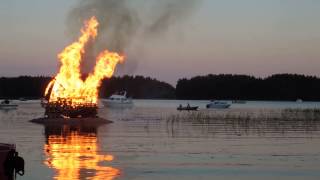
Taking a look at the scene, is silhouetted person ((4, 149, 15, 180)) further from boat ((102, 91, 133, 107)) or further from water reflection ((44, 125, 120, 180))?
boat ((102, 91, 133, 107))

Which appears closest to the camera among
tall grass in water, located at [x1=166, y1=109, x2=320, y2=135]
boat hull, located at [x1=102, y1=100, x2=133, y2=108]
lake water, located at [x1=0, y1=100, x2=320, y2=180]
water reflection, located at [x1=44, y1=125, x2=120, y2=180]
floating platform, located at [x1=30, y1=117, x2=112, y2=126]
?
water reflection, located at [x1=44, y1=125, x2=120, y2=180]

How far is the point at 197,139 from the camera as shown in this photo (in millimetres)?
50906

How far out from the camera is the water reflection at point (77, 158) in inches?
1059

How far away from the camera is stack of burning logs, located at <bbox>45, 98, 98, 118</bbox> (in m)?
68.6

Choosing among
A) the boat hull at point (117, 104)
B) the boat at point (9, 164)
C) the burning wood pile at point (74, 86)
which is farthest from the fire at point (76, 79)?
the boat hull at point (117, 104)

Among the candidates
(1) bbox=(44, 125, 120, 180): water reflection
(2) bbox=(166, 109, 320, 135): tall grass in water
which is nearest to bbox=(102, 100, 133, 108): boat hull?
(2) bbox=(166, 109, 320, 135): tall grass in water

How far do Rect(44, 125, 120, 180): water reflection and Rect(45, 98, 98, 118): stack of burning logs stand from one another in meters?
16.7

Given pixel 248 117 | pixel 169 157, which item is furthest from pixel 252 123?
pixel 169 157

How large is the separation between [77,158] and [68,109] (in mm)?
35936

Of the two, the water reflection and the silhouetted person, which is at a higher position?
the silhouetted person

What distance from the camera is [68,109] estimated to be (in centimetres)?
6894

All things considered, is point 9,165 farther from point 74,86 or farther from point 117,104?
point 117,104

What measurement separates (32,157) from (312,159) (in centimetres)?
1481

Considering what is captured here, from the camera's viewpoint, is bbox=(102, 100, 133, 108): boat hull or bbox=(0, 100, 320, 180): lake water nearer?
bbox=(0, 100, 320, 180): lake water
